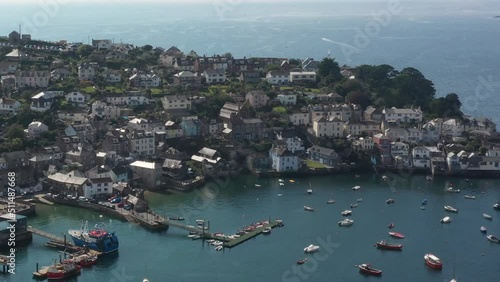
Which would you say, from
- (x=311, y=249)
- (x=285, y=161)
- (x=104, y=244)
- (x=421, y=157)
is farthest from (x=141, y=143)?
(x=421, y=157)

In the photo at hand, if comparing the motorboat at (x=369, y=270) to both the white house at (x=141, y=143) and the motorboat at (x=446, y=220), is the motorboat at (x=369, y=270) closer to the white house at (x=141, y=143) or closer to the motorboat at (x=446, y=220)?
the motorboat at (x=446, y=220)

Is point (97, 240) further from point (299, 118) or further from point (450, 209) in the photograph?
point (299, 118)

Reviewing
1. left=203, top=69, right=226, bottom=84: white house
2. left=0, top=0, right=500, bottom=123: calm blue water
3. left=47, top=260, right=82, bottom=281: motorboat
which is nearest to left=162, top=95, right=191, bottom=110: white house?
left=203, top=69, right=226, bottom=84: white house

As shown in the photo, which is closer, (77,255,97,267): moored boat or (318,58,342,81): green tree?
(77,255,97,267): moored boat

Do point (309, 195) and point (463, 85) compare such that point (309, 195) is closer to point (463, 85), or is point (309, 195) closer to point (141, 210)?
point (141, 210)

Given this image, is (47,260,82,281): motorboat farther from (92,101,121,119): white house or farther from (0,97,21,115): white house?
(0,97,21,115): white house
